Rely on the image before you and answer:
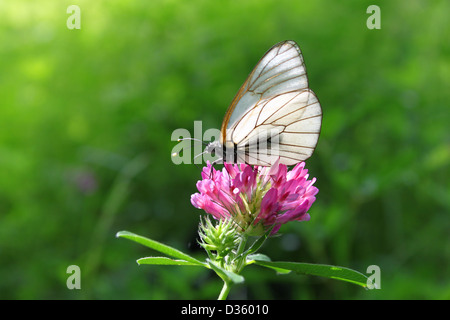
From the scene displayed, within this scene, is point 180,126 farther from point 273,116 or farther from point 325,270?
point 325,270

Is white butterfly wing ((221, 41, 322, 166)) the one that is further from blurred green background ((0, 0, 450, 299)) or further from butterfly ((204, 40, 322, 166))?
blurred green background ((0, 0, 450, 299))

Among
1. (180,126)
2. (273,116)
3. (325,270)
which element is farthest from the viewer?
(180,126)

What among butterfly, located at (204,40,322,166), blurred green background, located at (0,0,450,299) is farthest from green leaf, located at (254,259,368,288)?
blurred green background, located at (0,0,450,299)

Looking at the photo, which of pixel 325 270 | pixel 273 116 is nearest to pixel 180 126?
pixel 273 116

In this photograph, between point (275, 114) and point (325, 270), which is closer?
point (325, 270)

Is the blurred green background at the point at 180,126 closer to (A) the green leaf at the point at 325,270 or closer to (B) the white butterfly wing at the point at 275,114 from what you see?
(B) the white butterfly wing at the point at 275,114

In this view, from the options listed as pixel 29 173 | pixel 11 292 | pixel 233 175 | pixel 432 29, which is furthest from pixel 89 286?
pixel 432 29

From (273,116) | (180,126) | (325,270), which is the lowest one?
(325,270)
